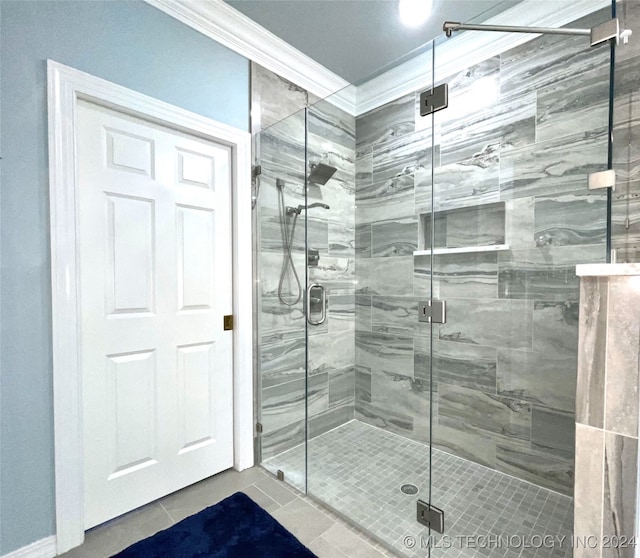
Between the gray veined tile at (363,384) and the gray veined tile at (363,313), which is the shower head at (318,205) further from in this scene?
the gray veined tile at (363,384)

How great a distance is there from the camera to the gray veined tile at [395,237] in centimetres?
226

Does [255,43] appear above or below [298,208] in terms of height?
above

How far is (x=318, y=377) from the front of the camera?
2.39 meters

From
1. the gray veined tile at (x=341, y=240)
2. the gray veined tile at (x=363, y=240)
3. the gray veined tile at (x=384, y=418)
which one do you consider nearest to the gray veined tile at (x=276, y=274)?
the gray veined tile at (x=341, y=240)

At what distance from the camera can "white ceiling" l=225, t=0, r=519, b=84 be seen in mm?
1808

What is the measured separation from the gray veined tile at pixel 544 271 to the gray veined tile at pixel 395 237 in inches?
22.1

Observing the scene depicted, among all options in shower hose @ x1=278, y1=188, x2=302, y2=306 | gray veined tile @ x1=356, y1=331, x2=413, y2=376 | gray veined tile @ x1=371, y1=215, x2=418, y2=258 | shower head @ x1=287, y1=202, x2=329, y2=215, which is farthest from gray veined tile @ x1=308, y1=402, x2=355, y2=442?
shower head @ x1=287, y1=202, x2=329, y2=215

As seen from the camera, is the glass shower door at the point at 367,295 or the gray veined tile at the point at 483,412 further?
the glass shower door at the point at 367,295

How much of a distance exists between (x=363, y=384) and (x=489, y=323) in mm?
1052

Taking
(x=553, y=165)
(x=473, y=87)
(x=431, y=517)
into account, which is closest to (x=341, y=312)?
(x=431, y=517)

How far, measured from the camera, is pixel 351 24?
196cm

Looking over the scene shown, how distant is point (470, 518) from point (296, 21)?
9.30ft

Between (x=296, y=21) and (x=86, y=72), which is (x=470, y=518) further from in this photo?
(x=296, y=21)

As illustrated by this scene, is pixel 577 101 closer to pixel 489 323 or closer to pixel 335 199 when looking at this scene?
pixel 489 323
